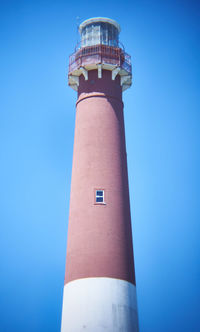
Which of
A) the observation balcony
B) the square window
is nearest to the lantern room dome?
the observation balcony

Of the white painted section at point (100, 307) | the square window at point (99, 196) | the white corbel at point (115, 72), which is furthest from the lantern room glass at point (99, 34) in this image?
the white painted section at point (100, 307)

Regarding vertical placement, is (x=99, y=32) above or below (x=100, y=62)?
above

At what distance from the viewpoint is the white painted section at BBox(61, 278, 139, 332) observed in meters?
17.0

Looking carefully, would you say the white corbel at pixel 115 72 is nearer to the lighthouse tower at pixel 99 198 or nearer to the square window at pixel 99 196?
the lighthouse tower at pixel 99 198

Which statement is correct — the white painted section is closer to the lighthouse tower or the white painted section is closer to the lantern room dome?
the lighthouse tower

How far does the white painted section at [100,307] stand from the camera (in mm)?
17016

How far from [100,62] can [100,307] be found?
1348 cm

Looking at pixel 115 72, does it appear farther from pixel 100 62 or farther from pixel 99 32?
pixel 99 32

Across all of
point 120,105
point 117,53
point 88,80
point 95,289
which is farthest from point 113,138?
point 95,289

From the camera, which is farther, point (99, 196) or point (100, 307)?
point (99, 196)

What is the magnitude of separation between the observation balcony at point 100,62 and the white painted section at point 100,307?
1187 centimetres

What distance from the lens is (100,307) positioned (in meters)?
17.2

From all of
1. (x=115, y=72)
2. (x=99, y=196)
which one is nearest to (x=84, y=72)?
(x=115, y=72)

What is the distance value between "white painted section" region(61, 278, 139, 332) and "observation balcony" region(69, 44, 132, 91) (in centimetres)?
1187
